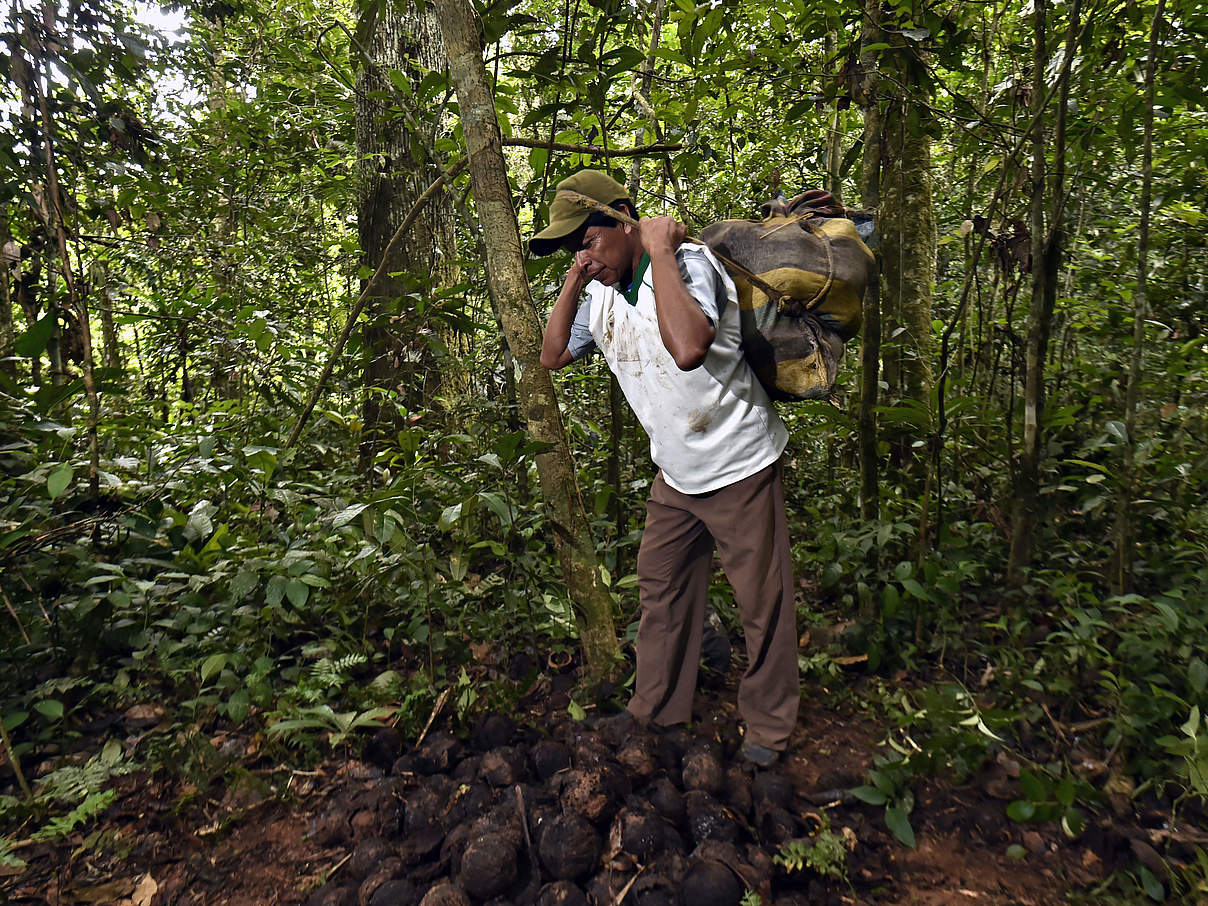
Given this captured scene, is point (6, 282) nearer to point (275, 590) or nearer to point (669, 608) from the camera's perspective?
point (275, 590)

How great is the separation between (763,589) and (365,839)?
150 cm

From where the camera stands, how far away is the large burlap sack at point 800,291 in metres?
2.22

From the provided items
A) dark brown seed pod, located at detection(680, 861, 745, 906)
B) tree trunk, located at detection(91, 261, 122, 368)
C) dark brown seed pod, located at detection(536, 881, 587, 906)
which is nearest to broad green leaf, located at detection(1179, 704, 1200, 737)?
dark brown seed pod, located at detection(680, 861, 745, 906)

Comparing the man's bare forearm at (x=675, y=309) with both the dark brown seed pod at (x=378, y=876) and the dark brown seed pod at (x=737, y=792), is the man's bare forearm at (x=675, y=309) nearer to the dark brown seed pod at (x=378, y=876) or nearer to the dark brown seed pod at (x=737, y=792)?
the dark brown seed pod at (x=737, y=792)

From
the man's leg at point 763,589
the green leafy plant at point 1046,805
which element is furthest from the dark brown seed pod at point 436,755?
the green leafy plant at point 1046,805

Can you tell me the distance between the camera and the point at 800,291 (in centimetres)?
224

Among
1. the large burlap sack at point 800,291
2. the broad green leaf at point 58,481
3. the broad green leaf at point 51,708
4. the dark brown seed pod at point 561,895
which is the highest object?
the large burlap sack at point 800,291

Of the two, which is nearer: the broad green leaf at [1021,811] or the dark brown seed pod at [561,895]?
the dark brown seed pod at [561,895]

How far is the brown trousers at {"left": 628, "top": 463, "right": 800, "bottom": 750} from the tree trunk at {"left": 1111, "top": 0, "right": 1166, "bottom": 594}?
1.55 metres

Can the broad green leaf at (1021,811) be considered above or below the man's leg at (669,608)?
below

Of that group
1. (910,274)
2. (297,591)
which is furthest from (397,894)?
(910,274)

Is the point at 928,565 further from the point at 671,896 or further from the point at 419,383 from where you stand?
the point at 419,383

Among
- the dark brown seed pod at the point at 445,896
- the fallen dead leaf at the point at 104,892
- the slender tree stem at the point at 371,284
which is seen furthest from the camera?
the slender tree stem at the point at 371,284

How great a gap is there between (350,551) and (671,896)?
2.04m
